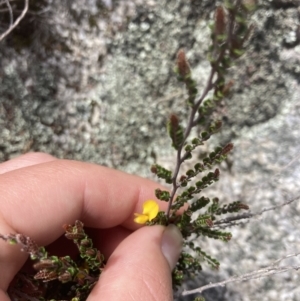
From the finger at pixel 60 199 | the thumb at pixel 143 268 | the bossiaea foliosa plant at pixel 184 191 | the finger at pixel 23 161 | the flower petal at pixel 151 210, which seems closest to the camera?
the bossiaea foliosa plant at pixel 184 191

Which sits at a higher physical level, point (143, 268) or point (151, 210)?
point (151, 210)

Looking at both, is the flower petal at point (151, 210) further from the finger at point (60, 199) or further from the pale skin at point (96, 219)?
the finger at point (60, 199)

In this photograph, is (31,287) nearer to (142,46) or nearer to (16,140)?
(16,140)

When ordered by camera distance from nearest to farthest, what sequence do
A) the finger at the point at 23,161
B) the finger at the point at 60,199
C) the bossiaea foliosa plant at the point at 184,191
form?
the bossiaea foliosa plant at the point at 184,191 < the finger at the point at 60,199 < the finger at the point at 23,161

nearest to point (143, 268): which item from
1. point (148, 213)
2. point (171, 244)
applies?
point (171, 244)

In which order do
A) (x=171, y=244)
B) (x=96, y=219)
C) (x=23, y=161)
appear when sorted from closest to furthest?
(x=171, y=244) < (x=96, y=219) < (x=23, y=161)

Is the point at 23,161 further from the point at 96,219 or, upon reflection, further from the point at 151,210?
the point at 151,210

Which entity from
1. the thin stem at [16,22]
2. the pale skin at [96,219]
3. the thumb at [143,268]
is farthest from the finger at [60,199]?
the thin stem at [16,22]
